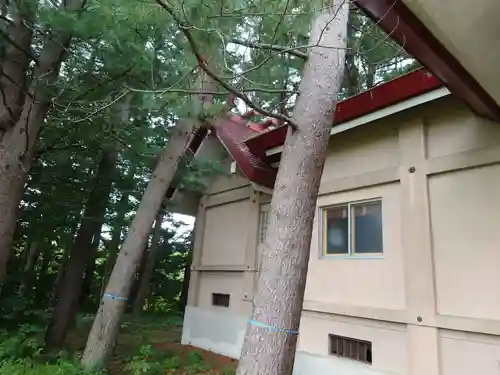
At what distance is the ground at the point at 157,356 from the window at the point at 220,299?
1.04m

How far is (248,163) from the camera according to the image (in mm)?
7457

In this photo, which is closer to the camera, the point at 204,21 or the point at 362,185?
the point at 204,21

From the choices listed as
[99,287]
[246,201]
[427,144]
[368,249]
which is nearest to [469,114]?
[427,144]

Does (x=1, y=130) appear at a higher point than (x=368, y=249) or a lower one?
higher

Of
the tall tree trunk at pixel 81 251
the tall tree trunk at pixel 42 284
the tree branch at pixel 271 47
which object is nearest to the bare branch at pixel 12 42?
the tall tree trunk at pixel 81 251

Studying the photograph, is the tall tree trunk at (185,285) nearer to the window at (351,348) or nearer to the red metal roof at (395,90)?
the red metal roof at (395,90)

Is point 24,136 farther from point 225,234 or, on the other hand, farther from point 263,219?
point 225,234

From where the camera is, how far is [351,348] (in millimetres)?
5930

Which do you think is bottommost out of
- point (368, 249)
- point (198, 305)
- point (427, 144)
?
point (198, 305)

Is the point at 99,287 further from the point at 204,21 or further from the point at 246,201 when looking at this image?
the point at 204,21

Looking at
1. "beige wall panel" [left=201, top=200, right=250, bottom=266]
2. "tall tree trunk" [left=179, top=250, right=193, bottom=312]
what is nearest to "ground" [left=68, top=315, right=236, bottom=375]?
"beige wall panel" [left=201, top=200, right=250, bottom=266]

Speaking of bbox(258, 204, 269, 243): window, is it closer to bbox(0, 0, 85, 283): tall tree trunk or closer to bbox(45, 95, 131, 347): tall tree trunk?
bbox(45, 95, 131, 347): tall tree trunk

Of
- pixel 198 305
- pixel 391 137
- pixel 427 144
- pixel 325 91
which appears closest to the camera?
pixel 325 91

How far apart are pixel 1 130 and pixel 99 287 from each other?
48.5 ft
